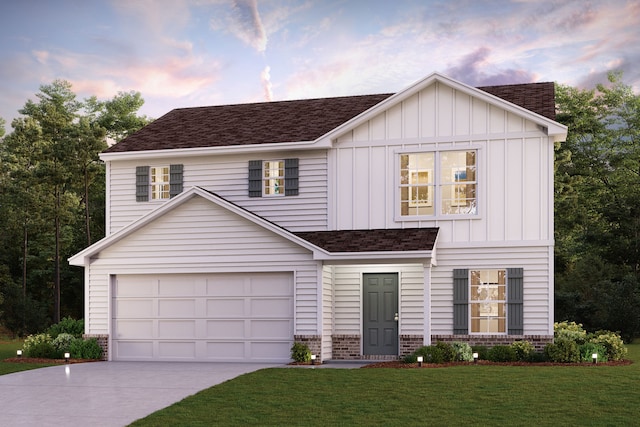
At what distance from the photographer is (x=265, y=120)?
82.4ft

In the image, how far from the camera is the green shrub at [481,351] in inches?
782

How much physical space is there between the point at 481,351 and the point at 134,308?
31.6 feet

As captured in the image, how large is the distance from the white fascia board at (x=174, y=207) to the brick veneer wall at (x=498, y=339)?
4272 millimetres

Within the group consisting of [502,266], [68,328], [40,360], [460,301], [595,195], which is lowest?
[40,360]

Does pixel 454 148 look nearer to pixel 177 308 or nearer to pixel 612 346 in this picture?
pixel 612 346

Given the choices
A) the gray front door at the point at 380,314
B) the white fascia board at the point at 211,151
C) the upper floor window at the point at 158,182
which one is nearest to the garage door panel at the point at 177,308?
the upper floor window at the point at 158,182

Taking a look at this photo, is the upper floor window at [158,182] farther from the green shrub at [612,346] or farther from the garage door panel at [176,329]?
the green shrub at [612,346]

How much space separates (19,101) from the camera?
52406 mm

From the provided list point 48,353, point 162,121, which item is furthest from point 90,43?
point 48,353

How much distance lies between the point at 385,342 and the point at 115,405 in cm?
968

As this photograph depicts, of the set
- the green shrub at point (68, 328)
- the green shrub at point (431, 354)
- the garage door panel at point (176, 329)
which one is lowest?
the green shrub at point (68, 328)

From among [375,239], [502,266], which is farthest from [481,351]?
[375,239]

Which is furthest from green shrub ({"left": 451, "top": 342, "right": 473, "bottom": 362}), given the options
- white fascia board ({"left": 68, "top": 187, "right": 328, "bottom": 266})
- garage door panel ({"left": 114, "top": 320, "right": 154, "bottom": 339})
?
garage door panel ({"left": 114, "top": 320, "right": 154, "bottom": 339})

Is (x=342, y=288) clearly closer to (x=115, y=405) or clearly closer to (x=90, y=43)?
(x=115, y=405)
